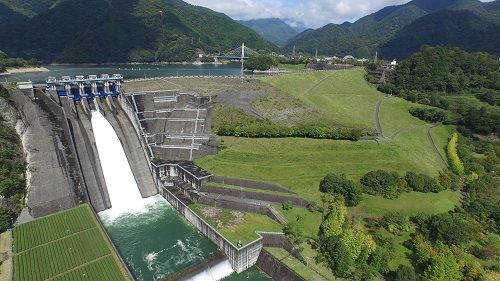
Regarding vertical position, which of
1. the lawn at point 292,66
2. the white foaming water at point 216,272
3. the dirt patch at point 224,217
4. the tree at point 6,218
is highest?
the lawn at point 292,66

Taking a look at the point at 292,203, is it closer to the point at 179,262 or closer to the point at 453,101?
the point at 179,262

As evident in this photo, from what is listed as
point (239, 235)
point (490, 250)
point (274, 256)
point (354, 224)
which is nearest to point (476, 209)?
point (490, 250)

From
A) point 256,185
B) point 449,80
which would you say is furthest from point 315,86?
point 256,185

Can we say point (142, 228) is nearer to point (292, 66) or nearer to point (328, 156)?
point (328, 156)

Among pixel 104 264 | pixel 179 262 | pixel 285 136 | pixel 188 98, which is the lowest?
pixel 179 262

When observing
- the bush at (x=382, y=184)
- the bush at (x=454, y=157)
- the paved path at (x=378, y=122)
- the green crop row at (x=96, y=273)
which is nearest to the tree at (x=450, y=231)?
the bush at (x=382, y=184)

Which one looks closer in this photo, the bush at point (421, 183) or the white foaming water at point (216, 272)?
the white foaming water at point (216, 272)

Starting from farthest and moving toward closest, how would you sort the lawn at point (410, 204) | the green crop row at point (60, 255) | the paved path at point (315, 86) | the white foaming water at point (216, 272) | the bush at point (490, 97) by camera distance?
the paved path at point (315, 86), the bush at point (490, 97), the lawn at point (410, 204), the white foaming water at point (216, 272), the green crop row at point (60, 255)

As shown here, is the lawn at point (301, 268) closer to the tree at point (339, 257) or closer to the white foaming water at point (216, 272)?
the tree at point (339, 257)
